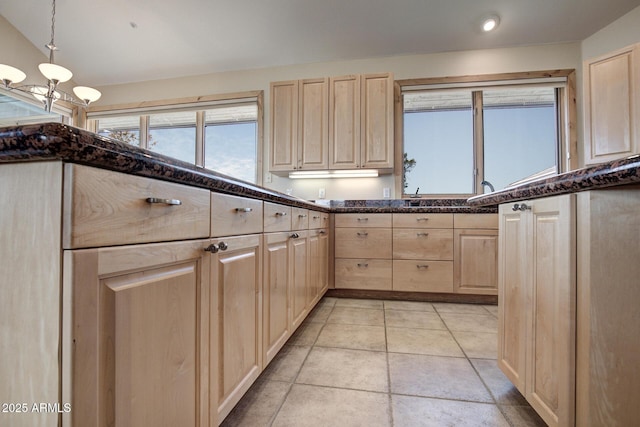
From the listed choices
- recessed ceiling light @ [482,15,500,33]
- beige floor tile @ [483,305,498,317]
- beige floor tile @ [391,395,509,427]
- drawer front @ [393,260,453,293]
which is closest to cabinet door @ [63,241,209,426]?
beige floor tile @ [391,395,509,427]

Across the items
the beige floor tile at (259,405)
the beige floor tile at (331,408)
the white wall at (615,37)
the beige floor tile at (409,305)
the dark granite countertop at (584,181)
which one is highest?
A: the white wall at (615,37)

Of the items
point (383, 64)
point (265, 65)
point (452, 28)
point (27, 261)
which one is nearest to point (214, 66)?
point (265, 65)

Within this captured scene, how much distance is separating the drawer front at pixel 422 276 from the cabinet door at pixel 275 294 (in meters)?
1.45

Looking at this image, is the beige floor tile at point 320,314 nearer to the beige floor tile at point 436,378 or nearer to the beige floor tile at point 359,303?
the beige floor tile at point 359,303

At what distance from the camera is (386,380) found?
4.34 feet

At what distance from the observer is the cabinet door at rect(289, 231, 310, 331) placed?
163 cm

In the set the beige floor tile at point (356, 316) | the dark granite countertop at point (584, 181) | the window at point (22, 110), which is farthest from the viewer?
the window at point (22, 110)

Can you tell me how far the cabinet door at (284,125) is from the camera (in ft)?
10.4

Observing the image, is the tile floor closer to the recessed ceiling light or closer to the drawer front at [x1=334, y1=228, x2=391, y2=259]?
the drawer front at [x1=334, y1=228, x2=391, y2=259]

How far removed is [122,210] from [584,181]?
105cm

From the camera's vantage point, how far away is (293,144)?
3.17 m

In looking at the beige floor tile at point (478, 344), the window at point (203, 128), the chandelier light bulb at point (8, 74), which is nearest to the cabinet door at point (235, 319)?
the beige floor tile at point (478, 344)

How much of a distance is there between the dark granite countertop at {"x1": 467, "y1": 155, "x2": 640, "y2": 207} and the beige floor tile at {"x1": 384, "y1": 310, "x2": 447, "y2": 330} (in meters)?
1.24

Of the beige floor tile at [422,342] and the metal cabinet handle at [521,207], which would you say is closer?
the metal cabinet handle at [521,207]
